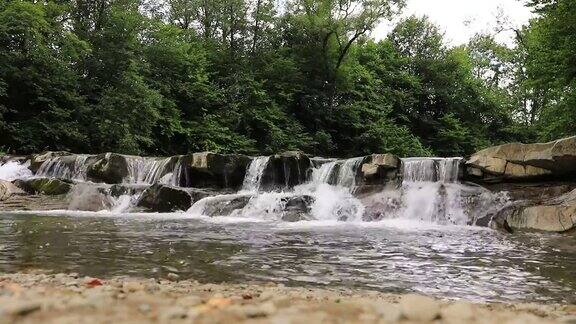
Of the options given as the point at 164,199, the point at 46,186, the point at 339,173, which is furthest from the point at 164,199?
the point at 339,173

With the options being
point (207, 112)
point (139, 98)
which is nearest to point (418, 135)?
point (207, 112)

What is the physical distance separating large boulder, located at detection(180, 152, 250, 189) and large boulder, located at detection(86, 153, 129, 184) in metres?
2.55

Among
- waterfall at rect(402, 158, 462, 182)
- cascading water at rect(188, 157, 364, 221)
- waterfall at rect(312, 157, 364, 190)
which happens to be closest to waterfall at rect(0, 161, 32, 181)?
cascading water at rect(188, 157, 364, 221)

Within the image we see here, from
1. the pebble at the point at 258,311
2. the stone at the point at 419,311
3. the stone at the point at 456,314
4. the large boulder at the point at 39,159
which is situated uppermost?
the large boulder at the point at 39,159

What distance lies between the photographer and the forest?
73.9 ft

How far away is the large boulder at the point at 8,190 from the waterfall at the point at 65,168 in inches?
95.4

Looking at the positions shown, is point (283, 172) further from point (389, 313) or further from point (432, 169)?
point (389, 313)

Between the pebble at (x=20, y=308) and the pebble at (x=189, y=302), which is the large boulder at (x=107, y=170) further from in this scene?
the pebble at (x=20, y=308)

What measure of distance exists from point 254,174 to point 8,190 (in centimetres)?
825

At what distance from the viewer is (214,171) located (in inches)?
680

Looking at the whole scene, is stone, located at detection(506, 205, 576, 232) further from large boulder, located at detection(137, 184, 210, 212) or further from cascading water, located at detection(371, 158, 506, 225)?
large boulder, located at detection(137, 184, 210, 212)

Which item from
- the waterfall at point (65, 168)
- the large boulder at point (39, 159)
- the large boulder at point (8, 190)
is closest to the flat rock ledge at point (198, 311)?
the large boulder at point (8, 190)

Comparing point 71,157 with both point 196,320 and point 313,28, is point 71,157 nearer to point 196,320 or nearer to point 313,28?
point 196,320

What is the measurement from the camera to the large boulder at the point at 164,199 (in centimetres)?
1438
